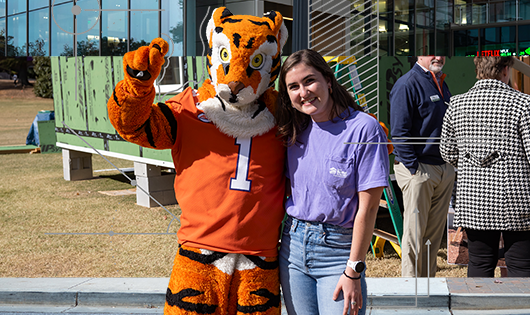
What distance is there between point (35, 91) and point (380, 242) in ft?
91.2

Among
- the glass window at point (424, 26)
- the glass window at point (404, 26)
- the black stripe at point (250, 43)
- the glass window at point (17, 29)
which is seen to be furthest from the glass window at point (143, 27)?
the glass window at point (424, 26)

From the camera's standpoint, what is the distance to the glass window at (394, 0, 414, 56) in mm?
14344

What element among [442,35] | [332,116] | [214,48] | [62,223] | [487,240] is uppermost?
[442,35]

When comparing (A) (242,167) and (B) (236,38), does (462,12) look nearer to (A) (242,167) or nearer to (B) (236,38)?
(B) (236,38)

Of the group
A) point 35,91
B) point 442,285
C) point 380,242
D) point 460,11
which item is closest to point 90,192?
point 380,242

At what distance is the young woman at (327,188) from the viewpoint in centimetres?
182

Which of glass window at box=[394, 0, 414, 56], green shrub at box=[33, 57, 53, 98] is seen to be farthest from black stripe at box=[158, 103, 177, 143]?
green shrub at box=[33, 57, 53, 98]

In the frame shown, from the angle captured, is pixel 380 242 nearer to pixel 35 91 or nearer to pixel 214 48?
pixel 214 48

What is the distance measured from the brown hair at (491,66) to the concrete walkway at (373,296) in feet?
4.70

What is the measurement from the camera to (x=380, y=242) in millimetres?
4949

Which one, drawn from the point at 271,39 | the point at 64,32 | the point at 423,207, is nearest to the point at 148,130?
the point at 271,39

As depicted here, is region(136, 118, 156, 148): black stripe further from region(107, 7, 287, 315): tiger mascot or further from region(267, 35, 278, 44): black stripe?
region(267, 35, 278, 44): black stripe

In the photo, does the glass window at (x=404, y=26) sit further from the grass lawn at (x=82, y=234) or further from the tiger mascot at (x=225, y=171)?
the tiger mascot at (x=225, y=171)

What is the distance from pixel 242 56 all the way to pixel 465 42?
1525 cm
